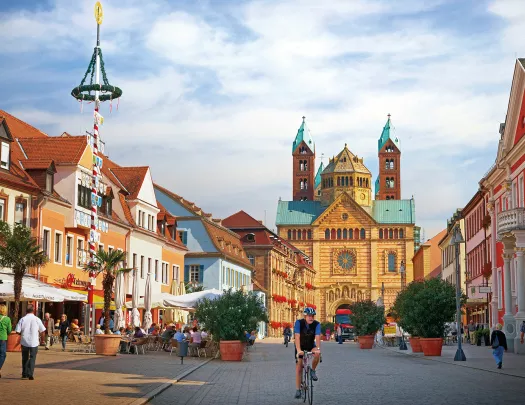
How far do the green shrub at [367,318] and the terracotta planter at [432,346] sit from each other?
1544cm

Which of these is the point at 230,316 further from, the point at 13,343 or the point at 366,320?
the point at 366,320

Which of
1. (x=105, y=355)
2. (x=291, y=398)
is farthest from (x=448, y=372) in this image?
(x=105, y=355)

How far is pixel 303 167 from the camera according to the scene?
166 metres

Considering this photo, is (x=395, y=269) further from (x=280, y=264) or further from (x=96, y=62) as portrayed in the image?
(x=96, y=62)

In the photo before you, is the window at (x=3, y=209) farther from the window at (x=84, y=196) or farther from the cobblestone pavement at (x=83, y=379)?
the cobblestone pavement at (x=83, y=379)

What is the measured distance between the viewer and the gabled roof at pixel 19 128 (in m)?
45.9

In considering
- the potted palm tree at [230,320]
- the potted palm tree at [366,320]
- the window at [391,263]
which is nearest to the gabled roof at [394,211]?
the window at [391,263]

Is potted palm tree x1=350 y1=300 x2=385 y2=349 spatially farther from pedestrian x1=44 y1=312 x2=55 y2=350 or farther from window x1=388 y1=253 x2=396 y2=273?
window x1=388 y1=253 x2=396 y2=273

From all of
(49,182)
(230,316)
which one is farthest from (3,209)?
(230,316)

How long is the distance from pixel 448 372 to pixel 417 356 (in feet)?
42.0

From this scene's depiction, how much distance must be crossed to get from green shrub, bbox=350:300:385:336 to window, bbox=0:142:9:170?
23.7 meters

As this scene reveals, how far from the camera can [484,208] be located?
6003 cm

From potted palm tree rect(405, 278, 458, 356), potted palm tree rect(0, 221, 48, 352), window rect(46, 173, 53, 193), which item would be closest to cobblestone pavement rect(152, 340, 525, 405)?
potted palm tree rect(0, 221, 48, 352)

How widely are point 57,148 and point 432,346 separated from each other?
20103 millimetres
